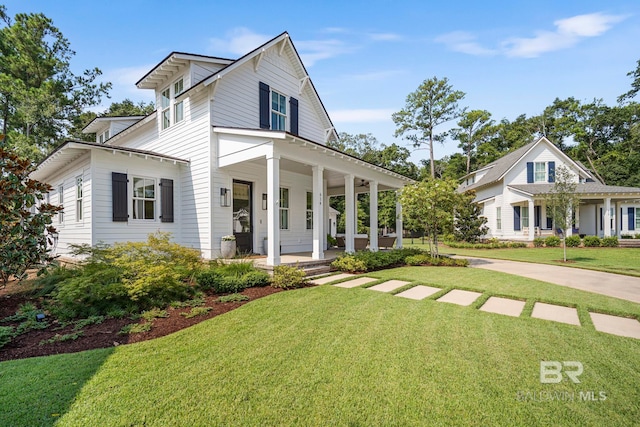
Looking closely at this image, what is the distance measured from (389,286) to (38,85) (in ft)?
97.6

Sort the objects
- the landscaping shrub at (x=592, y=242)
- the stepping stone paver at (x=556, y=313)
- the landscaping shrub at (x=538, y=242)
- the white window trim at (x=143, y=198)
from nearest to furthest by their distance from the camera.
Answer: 1. the stepping stone paver at (x=556, y=313)
2. the white window trim at (x=143, y=198)
3. the landscaping shrub at (x=592, y=242)
4. the landscaping shrub at (x=538, y=242)

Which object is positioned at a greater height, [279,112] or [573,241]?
[279,112]

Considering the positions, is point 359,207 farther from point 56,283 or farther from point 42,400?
point 42,400

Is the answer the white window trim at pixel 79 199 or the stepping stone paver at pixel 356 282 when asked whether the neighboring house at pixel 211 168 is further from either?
the stepping stone paver at pixel 356 282

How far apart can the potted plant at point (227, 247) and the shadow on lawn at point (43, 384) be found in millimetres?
5543

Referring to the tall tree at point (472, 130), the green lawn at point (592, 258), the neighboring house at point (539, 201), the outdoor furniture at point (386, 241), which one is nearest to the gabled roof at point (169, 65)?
the outdoor furniture at point (386, 241)

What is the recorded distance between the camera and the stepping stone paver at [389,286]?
645cm

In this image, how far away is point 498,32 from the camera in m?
9.87

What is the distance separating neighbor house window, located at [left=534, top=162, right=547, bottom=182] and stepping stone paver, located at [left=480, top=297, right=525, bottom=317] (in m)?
21.4

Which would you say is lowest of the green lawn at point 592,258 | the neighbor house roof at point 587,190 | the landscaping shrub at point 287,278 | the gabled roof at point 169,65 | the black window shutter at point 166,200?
the green lawn at point 592,258

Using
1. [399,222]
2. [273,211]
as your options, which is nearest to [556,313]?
[273,211]

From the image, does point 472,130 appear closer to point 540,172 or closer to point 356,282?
point 540,172

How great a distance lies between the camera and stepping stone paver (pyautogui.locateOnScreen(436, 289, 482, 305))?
18.1 ft

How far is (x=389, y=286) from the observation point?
675cm
